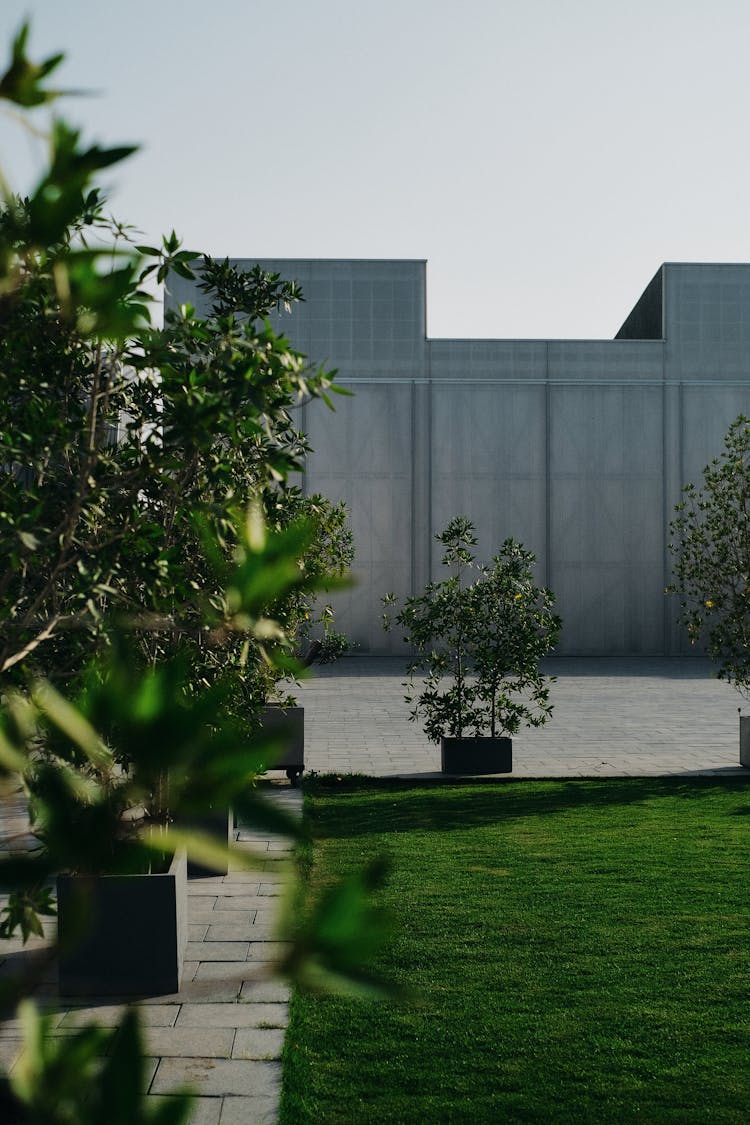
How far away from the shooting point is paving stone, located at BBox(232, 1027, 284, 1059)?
5242mm

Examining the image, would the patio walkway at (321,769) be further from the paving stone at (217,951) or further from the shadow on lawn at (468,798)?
the shadow on lawn at (468,798)

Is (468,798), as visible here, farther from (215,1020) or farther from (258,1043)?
(258,1043)

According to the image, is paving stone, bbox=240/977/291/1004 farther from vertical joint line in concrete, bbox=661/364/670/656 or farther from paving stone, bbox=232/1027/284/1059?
vertical joint line in concrete, bbox=661/364/670/656

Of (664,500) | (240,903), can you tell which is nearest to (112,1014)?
(240,903)

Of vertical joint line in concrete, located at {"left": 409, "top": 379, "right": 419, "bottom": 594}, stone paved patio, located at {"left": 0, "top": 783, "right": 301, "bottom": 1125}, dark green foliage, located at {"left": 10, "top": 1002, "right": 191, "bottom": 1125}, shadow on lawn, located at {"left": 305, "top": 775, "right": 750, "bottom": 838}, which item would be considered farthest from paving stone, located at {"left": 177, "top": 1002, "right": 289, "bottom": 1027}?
vertical joint line in concrete, located at {"left": 409, "top": 379, "right": 419, "bottom": 594}

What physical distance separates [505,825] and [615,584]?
23213mm

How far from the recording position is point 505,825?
10.3 m

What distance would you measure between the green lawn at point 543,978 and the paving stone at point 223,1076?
0.10m

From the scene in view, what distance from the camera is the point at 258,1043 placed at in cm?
539

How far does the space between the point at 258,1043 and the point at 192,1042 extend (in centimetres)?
32

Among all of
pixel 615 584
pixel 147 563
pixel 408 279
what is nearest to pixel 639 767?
pixel 147 563

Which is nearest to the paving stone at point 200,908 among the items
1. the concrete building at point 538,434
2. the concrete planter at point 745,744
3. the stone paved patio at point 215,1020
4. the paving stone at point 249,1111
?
the stone paved patio at point 215,1020

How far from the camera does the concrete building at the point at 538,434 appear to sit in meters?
32.3

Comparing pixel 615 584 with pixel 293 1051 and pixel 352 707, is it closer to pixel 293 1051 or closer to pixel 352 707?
pixel 352 707
